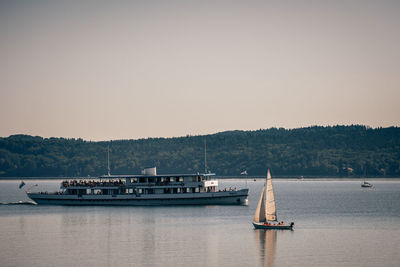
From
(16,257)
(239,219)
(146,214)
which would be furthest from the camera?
(146,214)

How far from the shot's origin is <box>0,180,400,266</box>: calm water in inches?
2923

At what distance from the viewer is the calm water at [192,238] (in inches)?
2923

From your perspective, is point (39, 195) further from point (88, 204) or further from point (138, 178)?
point (138, 178)

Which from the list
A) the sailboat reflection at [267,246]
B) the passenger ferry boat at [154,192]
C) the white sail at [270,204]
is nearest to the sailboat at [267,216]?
the white sail at [270,204]

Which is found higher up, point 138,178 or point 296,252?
point 138,178

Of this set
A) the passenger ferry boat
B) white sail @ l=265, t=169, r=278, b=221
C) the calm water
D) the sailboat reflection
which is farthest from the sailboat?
the passenger ferry boat

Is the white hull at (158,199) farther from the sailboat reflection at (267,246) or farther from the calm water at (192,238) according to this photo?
the sailboat reflection at (267,246)

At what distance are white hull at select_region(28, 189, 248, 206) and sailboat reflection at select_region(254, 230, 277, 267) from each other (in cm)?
3896

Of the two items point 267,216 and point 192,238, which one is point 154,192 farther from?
point 192,238

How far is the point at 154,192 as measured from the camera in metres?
137

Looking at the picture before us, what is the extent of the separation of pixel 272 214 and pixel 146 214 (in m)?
32.5

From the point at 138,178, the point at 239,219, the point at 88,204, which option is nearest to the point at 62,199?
the point at 88,204

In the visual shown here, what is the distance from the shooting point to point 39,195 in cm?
14538

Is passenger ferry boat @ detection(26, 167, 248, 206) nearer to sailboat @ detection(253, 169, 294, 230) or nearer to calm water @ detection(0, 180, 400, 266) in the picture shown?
calm water @ detection(0, 180, 400, 266)
